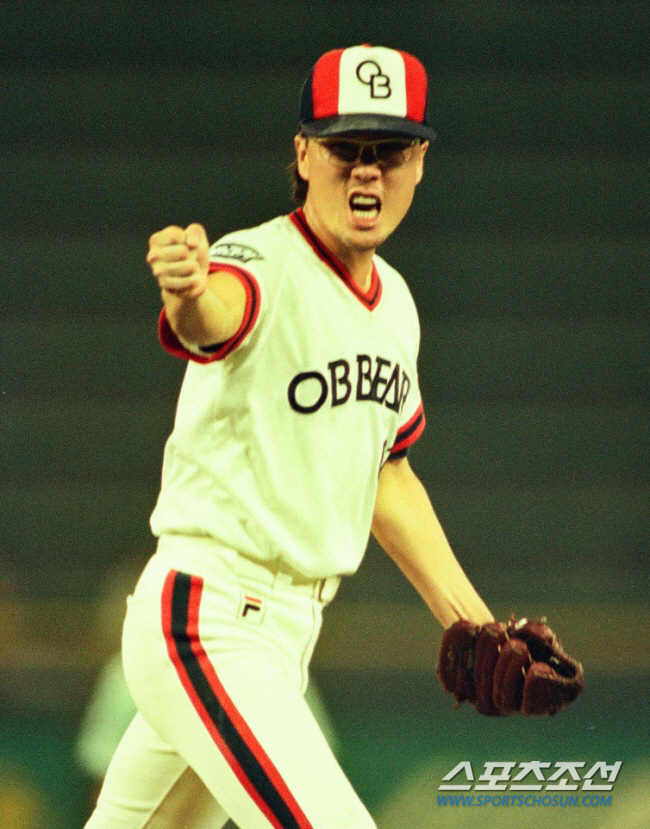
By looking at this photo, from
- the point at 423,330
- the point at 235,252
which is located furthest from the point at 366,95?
the point at 423,330

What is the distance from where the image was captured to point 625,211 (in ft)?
12.1

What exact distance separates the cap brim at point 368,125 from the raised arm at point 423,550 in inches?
25.7

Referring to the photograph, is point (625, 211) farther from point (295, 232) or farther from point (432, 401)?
point (295, 232)

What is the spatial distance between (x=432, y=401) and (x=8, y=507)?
1246mm

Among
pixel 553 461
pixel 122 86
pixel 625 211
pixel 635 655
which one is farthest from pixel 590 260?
pixel 122 86

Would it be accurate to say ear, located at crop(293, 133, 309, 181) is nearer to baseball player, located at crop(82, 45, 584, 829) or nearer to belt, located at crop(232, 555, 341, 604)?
baseball player, located at crop(82, 45, 584, 829)

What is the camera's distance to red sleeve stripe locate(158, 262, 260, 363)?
1.92m

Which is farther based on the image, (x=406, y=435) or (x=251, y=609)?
(x=406, y=435)

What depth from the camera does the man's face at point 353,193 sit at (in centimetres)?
216

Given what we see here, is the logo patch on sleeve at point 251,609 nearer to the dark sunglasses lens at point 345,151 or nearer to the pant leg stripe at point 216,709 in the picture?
the pant leg stripe at point 216,709

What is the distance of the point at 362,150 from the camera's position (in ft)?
7.14

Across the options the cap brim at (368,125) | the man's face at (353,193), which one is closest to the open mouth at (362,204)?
the man's face at (353,193)

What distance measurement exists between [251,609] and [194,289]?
577 millimetres

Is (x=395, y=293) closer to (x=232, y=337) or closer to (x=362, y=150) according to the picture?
(x=362, y=150)
